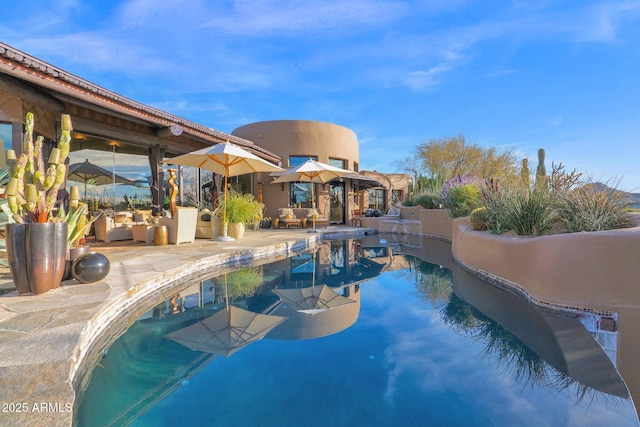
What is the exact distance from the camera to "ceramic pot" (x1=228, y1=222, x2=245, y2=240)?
8.74 metres

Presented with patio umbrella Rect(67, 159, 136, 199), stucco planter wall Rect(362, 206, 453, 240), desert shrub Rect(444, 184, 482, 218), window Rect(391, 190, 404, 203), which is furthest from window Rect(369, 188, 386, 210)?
patio umbrella Rect(67, 159, 136, 199)

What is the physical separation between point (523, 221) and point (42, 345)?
614 centimetres

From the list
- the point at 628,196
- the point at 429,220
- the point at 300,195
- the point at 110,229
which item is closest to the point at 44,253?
the point at 110,229

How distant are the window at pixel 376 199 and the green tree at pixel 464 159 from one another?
4.12 m

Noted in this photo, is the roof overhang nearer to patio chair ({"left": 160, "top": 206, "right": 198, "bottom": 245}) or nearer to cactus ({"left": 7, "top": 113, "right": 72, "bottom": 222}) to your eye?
cactus ({"left": 7, "top": 113, "right": 72, "bottom": 222})

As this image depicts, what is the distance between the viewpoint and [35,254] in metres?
3.17

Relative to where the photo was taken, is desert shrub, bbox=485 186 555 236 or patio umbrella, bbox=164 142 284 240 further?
patio umbrella, bbox=164 142 284 240

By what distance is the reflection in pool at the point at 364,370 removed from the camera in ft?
6.43

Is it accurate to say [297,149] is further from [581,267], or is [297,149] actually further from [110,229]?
[581,267]

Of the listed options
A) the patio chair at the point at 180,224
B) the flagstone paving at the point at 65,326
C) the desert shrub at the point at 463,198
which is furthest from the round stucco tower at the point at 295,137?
the flagstone paving at the point at 65,326

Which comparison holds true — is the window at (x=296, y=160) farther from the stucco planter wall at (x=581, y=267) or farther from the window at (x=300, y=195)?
the stucco planter wall at (x=581, y=267)

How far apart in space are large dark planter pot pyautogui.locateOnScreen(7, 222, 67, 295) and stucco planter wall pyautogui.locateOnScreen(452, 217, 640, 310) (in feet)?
18.4

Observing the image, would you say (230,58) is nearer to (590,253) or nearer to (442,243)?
(442,243)

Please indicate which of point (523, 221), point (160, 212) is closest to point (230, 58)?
point (160, 212)
